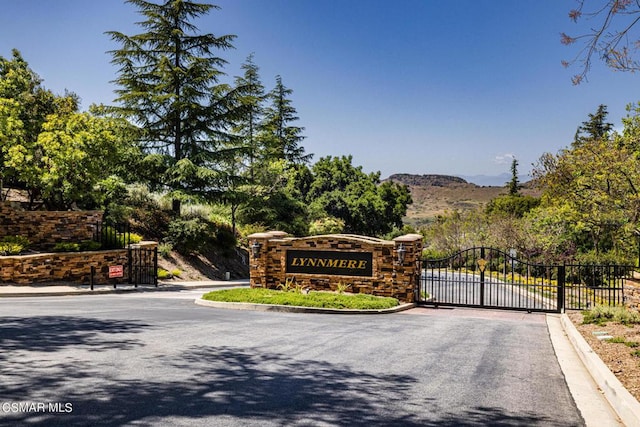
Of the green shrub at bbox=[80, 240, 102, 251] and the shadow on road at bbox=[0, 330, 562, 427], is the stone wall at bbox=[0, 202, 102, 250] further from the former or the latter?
the shadow on road at bbox=[0, 330, 562, 427]

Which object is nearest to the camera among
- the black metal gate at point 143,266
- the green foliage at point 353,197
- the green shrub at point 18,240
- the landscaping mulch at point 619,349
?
the landscaping mulch at point 619,349

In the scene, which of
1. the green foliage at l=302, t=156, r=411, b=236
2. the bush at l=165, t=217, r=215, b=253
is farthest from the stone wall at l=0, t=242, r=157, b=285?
the green foliage at l=302, t=156, r=411, b=236

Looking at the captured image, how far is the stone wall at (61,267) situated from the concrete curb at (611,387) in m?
18.5

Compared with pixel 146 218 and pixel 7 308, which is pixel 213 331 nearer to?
pixel 7 308

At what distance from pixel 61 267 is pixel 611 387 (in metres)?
20.8

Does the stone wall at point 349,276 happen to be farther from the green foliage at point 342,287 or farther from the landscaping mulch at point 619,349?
the landscaping mulch at point 619,349

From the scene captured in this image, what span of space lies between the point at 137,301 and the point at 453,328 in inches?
418

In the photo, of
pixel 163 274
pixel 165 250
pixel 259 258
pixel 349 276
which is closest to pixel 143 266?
pixel 163 274

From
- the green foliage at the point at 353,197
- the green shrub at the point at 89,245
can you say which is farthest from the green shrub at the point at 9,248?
the green foliage at the point at 353,197

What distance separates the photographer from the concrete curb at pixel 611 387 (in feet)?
17.9

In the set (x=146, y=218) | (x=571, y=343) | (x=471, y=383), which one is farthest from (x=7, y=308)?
(x=146, y=218)

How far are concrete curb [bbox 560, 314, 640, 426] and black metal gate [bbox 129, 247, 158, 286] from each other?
18.9m

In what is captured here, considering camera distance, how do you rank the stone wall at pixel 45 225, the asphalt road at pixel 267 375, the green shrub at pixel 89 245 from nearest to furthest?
the asphalt road at pixel 267 375
the stone wall at pixel 45 225
the green shrub at pixel 89 245

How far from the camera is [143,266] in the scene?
2412cm
